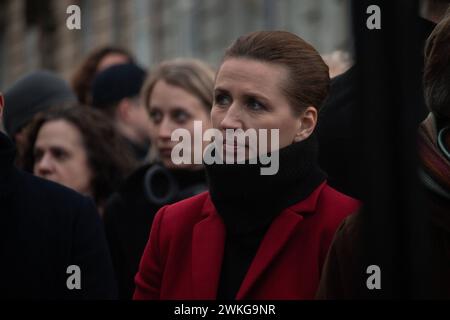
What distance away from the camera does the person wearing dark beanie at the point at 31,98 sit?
193 inches

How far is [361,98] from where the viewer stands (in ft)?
5.60

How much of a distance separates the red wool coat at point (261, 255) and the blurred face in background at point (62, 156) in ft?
5.60

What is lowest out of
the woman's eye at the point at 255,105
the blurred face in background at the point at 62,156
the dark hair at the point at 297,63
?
the blurred face in background at the point at 62,156

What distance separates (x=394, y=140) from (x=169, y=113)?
2648mm

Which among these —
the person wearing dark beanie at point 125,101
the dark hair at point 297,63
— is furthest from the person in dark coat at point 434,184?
the person wearing dark beanie at point 125,101

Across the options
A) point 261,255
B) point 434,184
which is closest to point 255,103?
point 261,255

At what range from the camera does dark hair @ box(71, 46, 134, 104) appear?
6.07 metres

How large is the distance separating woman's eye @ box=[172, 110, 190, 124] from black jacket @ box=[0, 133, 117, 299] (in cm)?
115

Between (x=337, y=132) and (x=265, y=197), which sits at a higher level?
(x=337, y=132)

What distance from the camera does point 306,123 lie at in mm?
2668

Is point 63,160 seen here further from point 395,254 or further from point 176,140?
point 395,254

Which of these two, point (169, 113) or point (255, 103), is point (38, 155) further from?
point (255, 103)

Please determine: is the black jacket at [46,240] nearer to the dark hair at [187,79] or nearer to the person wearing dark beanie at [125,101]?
the dark hair at [187,79]
